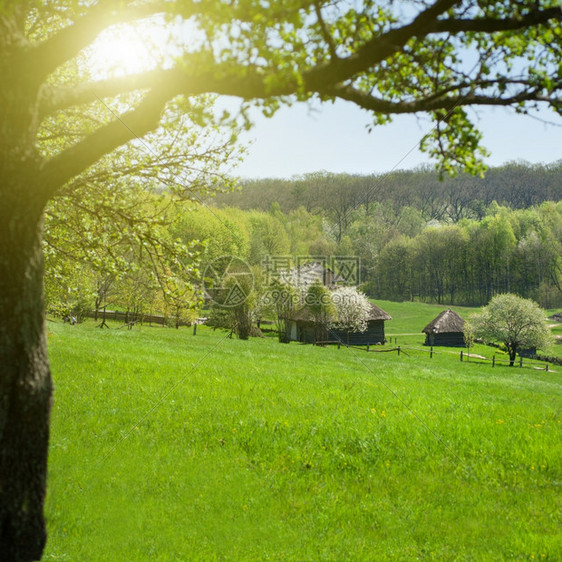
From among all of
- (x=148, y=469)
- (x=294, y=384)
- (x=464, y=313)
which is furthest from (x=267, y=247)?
(x=148, y=469)

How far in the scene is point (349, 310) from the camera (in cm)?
4878

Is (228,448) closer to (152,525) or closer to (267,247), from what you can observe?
(152,525)

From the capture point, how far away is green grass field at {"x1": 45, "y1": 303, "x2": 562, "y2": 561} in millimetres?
5184

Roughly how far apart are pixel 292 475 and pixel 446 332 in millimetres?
58924

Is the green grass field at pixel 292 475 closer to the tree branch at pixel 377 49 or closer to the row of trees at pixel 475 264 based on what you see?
the tree branch at pixel 377 49

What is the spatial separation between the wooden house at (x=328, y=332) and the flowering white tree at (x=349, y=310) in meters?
0.94

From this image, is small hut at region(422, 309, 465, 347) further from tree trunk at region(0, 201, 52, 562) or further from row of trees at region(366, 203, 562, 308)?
tree trunk at region(0, 201, 52, 562)

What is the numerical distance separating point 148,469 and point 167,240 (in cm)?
386

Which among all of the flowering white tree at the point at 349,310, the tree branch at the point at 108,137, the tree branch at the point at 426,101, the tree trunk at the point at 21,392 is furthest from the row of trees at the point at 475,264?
the tree trunk at the point at 21,392

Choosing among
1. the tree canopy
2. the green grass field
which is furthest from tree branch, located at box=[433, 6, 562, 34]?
the tree canopy

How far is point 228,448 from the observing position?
7.70 metres

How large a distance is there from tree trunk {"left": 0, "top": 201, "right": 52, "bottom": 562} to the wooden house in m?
42.1

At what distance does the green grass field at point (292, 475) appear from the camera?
518cm

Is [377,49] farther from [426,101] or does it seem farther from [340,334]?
[340,334]
